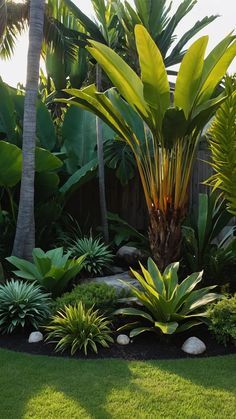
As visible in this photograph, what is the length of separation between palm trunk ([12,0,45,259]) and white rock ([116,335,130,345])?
2.77 meters

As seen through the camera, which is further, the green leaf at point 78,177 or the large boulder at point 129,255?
the green leaf at point 78,177

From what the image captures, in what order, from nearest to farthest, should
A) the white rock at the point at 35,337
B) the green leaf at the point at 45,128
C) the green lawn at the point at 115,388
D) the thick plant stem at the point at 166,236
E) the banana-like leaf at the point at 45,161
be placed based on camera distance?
the green lawn at the point at 115,388
the white rock at the point at 35,337
the thick plant stem at the point at 166,236
the banana-like leaf at the point at 45,161
the green leaf at the point at 45,128

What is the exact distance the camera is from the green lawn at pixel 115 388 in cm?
367

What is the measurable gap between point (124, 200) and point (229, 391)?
22.9ft

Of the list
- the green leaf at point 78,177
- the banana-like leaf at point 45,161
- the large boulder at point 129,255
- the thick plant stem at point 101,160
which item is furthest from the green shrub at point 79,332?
the green leaf at point 78,177

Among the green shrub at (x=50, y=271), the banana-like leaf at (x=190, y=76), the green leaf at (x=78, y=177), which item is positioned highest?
the banana-like leaf at (x=190, y=76)

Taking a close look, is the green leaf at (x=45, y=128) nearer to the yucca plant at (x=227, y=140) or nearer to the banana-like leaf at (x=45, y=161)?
the banana-like leaf at (x=45, y=161)

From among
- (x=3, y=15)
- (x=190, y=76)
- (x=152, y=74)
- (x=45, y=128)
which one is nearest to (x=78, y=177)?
(x=45, y=128)

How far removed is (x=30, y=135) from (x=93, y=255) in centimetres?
222

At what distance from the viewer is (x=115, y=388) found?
4.07m

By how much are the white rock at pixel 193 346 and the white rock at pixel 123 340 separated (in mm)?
629

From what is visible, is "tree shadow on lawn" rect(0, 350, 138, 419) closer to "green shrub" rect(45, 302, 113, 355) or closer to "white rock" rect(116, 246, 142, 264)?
"green shrub" rect(45, 302, 113, 355)

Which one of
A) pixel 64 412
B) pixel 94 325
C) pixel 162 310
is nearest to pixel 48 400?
pixel 64 412

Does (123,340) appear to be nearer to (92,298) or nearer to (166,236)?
(92,298)
